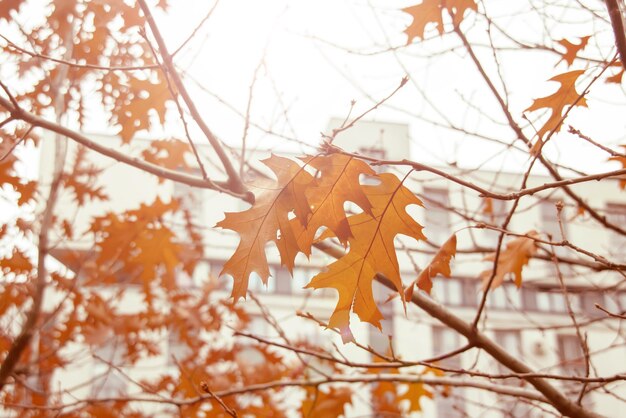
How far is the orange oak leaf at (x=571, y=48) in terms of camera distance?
68.2 inches

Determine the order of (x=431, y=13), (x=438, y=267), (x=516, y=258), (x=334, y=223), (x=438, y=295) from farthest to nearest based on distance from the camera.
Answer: (x=438, y=295)
(x=516, y=258)
(x=431, y=13)
(x=438, y=267)
(x=334, y=223)

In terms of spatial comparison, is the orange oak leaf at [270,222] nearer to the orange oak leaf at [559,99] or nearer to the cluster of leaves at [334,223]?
the cluster of leaves at [334,223]

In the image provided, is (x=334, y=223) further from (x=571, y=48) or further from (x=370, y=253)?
(x=571, y=48)

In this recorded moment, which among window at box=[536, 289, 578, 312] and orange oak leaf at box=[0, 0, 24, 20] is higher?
window at box=[536, 289, 578, 312]

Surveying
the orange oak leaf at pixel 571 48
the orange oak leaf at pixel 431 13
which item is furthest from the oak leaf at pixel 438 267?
the orange oak leaf at pixel 571 48

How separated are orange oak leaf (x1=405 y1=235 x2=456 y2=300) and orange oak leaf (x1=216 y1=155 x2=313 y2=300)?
35 cm

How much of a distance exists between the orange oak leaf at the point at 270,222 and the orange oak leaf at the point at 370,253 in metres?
0.10

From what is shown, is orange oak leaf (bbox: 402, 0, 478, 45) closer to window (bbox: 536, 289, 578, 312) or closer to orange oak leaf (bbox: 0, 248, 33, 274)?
orange oak leaf (bbox: 0, 248, 33, 274)

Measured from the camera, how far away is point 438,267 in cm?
141

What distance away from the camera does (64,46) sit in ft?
10.3

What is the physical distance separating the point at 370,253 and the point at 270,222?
0.21 m

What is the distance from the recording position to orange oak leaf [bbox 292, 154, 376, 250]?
106 cm


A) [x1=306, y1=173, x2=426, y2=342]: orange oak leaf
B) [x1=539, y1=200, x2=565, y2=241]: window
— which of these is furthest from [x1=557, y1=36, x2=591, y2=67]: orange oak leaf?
[x1=539, y1=200, x2=565, y2=241]: window

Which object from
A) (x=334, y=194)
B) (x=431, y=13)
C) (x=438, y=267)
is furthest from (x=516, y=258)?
(x=334, y=194)
